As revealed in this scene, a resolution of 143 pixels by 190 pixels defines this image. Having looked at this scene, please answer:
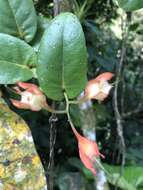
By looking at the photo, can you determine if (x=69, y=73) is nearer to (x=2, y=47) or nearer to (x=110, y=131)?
(x=2, y=47)

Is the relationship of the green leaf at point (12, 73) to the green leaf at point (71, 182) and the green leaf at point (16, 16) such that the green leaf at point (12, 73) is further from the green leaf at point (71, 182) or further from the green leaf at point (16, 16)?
the green leaf at point (71, 182)

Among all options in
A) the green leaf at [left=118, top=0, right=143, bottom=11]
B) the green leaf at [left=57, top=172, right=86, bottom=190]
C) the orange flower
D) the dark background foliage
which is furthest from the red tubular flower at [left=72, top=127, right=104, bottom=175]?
the green leaf at [left=57, top=172, right=86, bottom=190]

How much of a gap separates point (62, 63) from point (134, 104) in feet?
6.29

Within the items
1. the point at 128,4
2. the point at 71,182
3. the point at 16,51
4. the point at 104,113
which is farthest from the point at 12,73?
the point at 104,113

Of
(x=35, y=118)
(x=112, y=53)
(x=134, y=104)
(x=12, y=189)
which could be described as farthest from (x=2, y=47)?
(x=134, y=104)

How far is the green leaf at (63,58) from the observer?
1.44 ft

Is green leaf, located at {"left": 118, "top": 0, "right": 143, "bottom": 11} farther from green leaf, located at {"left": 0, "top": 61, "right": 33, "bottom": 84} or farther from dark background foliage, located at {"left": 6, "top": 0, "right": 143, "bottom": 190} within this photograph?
dark background foliage, located at {"left": 6, "top": 0, "right": 143, "bottom": 190}

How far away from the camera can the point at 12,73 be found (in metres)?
0.49

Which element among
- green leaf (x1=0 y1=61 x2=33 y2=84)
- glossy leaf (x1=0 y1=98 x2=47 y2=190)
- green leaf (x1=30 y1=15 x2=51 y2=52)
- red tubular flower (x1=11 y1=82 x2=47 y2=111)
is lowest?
glossy leaf (x1=0 y1=98 x2=47 y2=190)

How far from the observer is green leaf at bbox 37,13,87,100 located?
1.44ft

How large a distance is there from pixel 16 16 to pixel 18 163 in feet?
0.54

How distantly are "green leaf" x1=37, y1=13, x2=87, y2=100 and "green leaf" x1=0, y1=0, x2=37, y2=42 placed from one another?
0.08 m

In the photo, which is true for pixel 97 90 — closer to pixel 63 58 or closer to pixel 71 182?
pixel 63 58

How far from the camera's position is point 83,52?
1.46 feet
